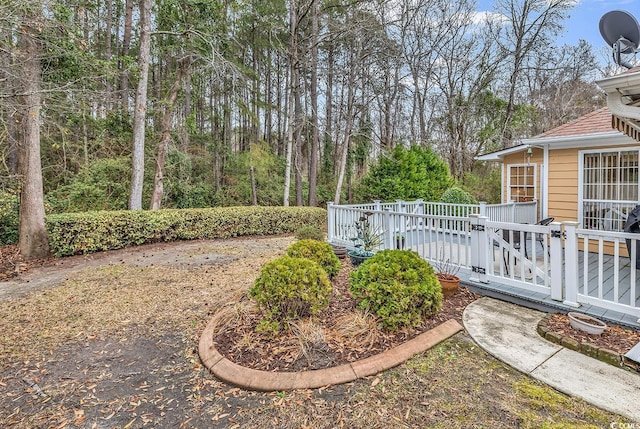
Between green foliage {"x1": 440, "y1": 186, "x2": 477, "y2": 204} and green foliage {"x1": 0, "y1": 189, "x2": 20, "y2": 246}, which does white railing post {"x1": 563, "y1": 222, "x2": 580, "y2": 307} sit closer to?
green foliage {"x1": 440, "y1": 186, "x2": 477, "y2": 204}

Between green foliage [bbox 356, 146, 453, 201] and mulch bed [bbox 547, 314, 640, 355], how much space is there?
34.8 feet

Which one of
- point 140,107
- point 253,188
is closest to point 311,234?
point 140,107

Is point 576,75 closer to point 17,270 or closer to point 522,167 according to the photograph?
point 522,167

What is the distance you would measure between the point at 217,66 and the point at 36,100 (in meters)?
4.60

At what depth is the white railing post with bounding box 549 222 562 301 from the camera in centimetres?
345

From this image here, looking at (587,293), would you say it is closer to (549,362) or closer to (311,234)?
(549,362)

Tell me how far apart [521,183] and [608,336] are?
6.36 meters

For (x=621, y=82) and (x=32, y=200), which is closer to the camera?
(x=621, y=82)

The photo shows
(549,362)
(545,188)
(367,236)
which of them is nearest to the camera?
(549,362)

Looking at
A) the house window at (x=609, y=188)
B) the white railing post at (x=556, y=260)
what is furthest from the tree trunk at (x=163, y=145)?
the house window at (x=609, y=188)

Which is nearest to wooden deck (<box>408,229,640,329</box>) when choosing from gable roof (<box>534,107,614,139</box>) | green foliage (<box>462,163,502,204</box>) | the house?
the house

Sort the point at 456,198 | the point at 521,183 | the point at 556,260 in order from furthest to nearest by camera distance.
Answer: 1. the point at 456,198
2. the point at 521,183
3. the point at 556,260

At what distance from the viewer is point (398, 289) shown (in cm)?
309

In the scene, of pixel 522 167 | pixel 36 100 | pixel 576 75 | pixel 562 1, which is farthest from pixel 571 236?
pixel 576 75
